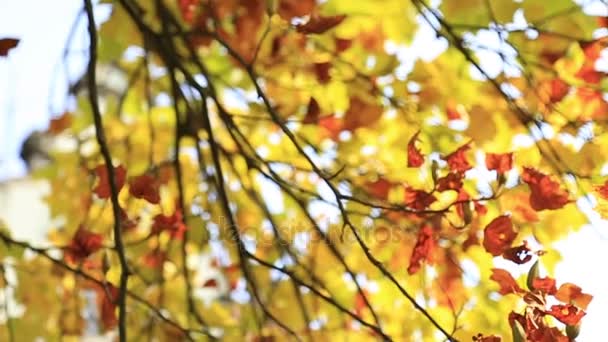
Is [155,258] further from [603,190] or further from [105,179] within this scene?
[603,190]

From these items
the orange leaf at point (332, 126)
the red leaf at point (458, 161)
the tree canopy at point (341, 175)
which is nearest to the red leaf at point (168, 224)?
the tree canopy at point (341, 175)

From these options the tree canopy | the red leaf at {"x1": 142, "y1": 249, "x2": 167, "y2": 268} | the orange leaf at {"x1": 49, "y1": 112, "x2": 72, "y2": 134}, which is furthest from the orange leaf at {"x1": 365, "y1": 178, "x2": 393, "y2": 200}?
the orange leaf at {"x1": 49, "y1": 112, "x2": 72, "y2": 134}

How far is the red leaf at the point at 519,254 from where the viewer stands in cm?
78

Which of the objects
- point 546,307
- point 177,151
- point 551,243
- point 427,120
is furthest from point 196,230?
point 546,307

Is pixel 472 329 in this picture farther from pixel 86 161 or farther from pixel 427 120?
pixel 86 161

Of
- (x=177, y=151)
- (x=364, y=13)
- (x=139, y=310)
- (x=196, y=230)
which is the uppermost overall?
(x=364, y=13)

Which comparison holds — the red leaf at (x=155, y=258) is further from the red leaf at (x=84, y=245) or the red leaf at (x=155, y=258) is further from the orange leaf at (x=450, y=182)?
the orange leaf at (x=450, y=182)

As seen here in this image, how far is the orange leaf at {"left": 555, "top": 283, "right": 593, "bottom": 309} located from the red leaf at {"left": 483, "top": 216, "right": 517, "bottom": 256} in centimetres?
6

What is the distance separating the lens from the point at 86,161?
1306mm

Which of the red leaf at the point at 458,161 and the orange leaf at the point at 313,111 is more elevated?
the red leaf at the point at 458,161

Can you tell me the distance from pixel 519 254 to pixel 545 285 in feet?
0.11

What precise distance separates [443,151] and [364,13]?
203 millimetres

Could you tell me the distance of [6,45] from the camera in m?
0.92

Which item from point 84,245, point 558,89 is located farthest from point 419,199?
point 84,245
